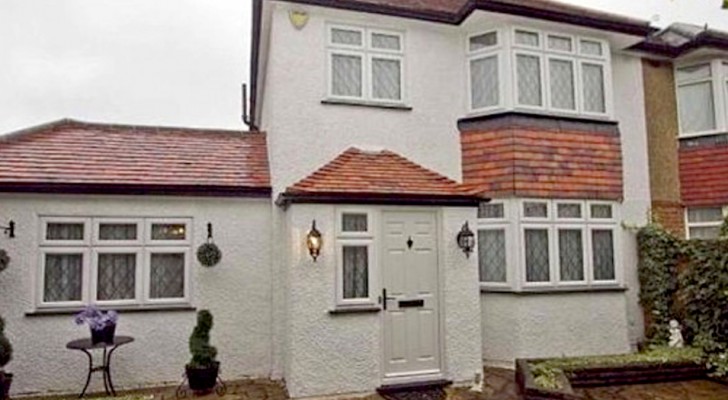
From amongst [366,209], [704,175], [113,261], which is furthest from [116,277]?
[704,175]

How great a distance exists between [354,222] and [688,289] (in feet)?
21.5

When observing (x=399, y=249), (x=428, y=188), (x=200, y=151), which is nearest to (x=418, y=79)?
(x=428, y=188)

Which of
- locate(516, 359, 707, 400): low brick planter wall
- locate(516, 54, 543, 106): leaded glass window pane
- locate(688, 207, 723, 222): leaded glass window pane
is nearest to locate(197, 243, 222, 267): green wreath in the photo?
locate(516, 359, 707, 400): low brick planter wall

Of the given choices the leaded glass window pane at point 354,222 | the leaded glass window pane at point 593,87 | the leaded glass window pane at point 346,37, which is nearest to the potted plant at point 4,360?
the leaded glass window pane at point 354,222

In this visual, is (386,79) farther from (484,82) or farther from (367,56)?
(484,82)

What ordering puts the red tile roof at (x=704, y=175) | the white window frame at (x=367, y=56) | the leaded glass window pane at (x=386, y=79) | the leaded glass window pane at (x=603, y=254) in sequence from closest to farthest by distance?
the white window frame at (x=367, y=56) → the leaded glass window pane at (x=386, y=79) → the leaded glass window pane at (x=603, y=254) → the red tile roof at (x=704, y=175)

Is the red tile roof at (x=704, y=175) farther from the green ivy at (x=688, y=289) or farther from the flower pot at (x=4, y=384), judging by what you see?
the flower pot at (x=4, y=384)

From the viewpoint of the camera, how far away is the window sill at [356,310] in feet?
24.6

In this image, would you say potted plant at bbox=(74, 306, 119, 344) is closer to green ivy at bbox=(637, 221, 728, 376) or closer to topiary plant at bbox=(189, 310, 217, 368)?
topiary plant at bbox=(189, 310, 217, 368)

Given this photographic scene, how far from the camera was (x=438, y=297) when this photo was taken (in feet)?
26.5

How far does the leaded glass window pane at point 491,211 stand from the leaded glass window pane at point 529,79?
201 cm

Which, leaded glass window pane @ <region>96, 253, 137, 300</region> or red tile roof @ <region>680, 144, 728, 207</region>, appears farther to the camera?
red tile roof @ <region>680, 144, 728, 207</region>

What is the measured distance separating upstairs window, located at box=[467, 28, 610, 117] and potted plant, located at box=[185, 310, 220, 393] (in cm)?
622

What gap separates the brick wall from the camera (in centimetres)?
910
